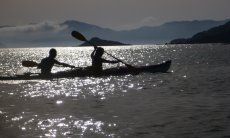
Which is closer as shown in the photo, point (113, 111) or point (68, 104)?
point (113, 111)

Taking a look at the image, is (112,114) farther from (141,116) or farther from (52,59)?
(52,59)

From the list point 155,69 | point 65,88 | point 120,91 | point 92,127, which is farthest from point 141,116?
point 155,69

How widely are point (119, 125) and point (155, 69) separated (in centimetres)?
2525

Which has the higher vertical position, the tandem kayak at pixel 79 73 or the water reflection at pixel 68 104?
the tandem kayak at pixel 79 73

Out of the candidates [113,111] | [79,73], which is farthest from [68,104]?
[79,73]

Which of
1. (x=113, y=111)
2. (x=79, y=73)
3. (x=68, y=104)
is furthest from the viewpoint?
(x=79, y=73)

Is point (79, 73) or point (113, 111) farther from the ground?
point (79, 73)

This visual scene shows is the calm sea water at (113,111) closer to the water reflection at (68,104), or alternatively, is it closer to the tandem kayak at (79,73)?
the water reflection at (68,104)

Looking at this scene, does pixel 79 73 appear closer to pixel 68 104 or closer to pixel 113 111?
pixel 68 104

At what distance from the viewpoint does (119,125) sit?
17766 mm

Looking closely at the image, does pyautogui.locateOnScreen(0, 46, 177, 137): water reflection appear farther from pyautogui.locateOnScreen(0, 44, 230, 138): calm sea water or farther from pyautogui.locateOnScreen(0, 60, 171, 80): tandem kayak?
pyautogui.locateOnScreen(0, 60, 171, 80): tandem kayak

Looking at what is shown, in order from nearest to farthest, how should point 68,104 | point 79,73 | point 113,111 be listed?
point 113,111 → point 68,104 → point 79,73

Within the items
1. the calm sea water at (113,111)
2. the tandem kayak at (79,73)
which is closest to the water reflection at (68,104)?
the calm sea water at (113,111)

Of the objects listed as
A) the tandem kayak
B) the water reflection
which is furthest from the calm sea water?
the tandem kayak
